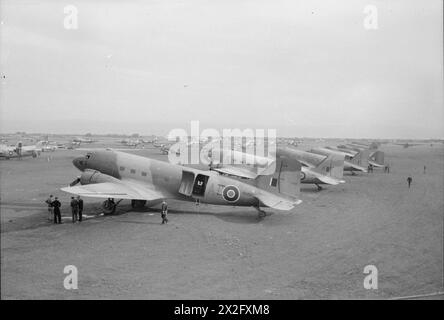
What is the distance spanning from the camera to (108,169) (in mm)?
25531

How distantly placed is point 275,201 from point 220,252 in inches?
283

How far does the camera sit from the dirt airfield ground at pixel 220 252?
12102 mm

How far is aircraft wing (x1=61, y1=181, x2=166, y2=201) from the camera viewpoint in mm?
21000

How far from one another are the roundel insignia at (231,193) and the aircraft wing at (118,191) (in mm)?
4341

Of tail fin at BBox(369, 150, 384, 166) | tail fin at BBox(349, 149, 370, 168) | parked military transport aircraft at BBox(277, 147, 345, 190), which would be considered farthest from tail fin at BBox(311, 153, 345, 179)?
tail fin at BBox(369, 150, 384, 166)

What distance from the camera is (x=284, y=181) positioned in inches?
910

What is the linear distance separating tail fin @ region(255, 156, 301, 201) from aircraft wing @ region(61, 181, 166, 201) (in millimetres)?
7007

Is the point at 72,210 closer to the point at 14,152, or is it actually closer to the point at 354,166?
the point at 354,166

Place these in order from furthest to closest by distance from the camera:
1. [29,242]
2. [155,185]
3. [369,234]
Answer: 1. [155,185]
2. [369,234]
3. [29,242]

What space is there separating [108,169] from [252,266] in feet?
48.7

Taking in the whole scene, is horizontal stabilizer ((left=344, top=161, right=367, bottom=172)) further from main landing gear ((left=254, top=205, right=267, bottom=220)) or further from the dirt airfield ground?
main landing gear ((left=254, top=205, right=267, bottom=220))
